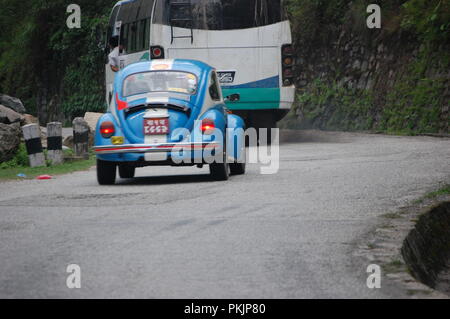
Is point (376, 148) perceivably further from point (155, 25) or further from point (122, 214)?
point (122, 214)

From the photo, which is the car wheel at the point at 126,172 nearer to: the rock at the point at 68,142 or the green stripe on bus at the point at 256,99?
the green stripe on bus at the point at 256,99

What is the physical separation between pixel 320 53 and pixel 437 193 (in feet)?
69.4

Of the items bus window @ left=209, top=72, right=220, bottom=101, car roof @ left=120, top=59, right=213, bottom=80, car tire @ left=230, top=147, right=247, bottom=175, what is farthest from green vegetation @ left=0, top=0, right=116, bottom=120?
car tire @ left=230, top=147, right=247, bottom=175

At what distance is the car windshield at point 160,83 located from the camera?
13.9 metres

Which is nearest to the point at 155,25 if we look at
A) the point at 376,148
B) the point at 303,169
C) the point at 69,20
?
the point at 376,148

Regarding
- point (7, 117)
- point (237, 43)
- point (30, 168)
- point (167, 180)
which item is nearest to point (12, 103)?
point (7, 117)

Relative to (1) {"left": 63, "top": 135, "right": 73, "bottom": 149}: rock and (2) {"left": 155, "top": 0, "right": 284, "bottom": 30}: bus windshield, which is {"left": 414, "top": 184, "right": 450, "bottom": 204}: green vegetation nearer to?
(2) {"left": 155, "top": 0, "right": 284, "bottom": 30}: bus windshield

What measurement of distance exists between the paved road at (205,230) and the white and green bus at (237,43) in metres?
6.13

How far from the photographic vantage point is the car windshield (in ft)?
45.7

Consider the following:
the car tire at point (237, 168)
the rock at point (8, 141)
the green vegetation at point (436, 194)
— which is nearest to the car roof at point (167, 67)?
the car tire at point (237, 168)

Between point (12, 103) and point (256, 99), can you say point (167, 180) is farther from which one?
point (12, 103)

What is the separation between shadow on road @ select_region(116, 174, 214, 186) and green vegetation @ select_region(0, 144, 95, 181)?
212 cm

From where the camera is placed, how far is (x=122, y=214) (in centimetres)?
980

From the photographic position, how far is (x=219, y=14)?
2155cm
